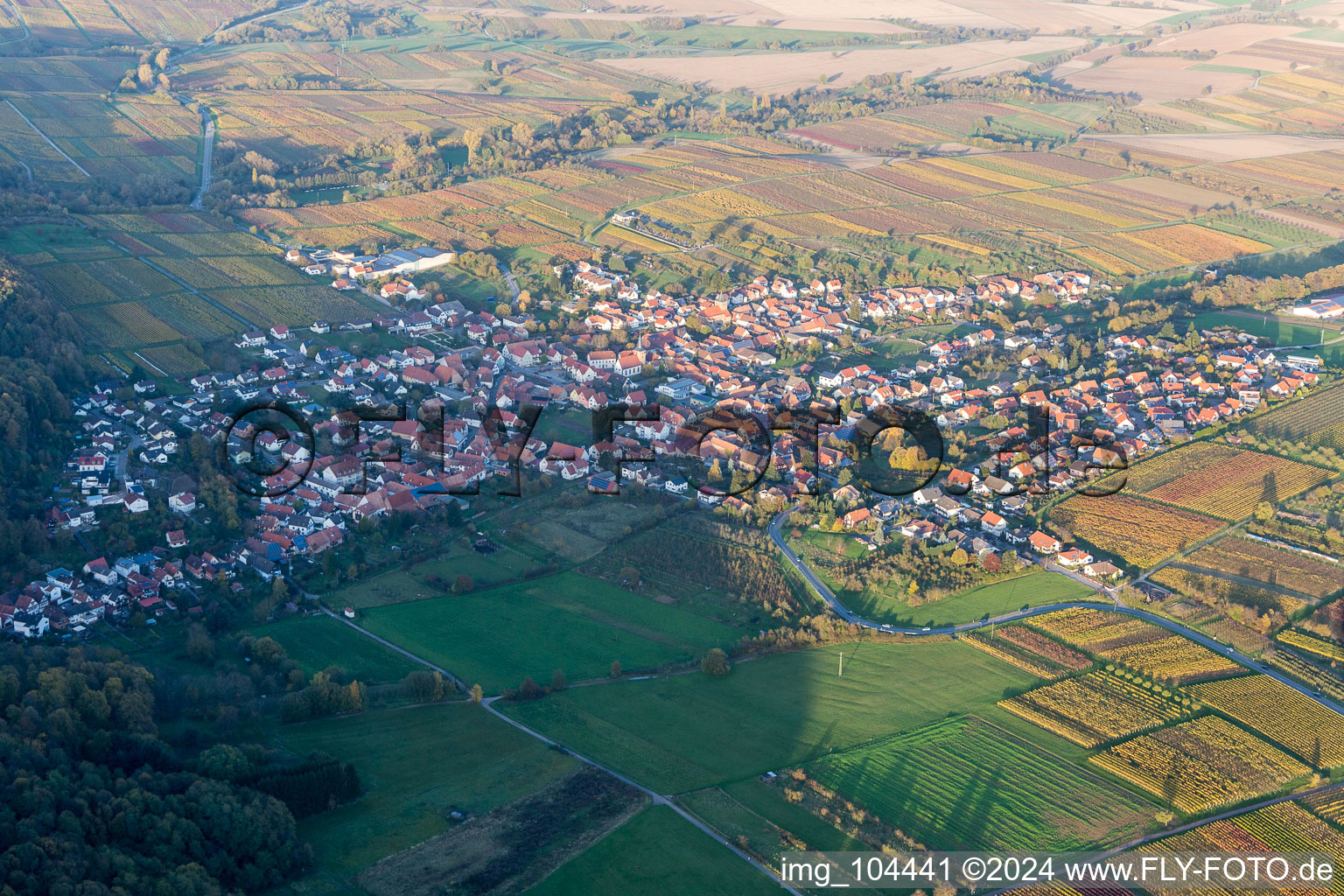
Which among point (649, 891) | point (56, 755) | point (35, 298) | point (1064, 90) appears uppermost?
point (1064, 90)

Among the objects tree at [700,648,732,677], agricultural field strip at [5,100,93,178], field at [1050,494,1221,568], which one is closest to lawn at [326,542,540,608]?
tree at [700,648,732,677]

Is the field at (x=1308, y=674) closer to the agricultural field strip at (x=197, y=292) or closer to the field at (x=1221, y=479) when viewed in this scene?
the field at (x=1221, y=479)

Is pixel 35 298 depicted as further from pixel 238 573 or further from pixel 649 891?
pixel 649 891

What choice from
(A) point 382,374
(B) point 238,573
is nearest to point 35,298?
(A) point 382,374

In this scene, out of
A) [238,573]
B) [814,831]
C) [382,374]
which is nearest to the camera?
[814,831]

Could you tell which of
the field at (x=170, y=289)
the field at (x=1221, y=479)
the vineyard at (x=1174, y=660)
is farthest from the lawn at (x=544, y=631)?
the field at (x=170, y=289)

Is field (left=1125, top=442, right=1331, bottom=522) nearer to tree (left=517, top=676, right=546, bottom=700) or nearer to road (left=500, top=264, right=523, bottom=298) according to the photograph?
tree (left=517, top=676, right=546, bottom=700)
